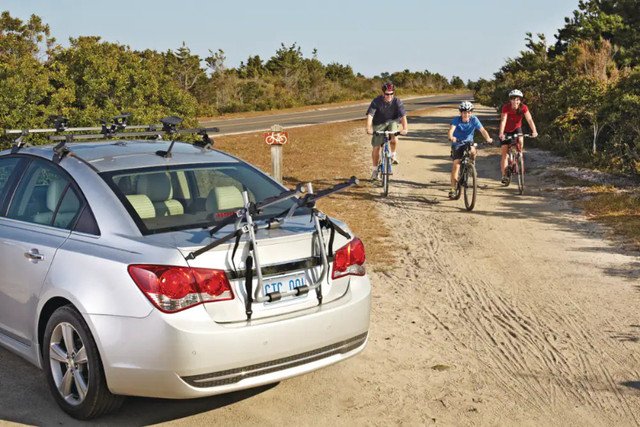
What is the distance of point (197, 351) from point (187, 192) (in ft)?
5.56

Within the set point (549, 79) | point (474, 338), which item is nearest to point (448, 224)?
point (474, 338)

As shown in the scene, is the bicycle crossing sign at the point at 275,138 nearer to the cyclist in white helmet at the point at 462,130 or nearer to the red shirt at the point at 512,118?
the cyclist in white helmet at the point at 462,130

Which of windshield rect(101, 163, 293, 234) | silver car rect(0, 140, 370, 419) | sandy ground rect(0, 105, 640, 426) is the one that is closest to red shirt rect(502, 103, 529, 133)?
sandy ground rect(0, 105, 640, 426)

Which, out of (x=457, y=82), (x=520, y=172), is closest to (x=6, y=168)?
(x=520, y=172)

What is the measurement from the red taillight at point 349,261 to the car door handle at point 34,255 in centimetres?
183

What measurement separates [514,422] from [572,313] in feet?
8.58

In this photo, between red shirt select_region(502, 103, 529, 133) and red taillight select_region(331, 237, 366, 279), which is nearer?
red taillight select_region(331, 237, 366, 279)

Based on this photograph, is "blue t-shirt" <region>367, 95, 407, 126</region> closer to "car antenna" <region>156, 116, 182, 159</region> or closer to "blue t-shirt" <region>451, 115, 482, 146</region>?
"blue t-shirt" <region>451, 115, 482, 146</region>

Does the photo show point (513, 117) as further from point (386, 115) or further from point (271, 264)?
point (271, 264)

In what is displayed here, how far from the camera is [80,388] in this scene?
14.7 ft

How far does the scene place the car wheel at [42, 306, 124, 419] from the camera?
4297mm

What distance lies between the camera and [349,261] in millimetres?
4805

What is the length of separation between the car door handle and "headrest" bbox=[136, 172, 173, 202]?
723mm

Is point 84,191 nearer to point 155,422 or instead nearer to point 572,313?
point 155,422
